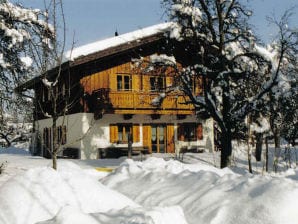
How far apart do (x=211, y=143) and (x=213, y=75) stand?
8.30m

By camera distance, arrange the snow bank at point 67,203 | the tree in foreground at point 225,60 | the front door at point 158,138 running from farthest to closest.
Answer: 1. the front door at point 158,138
2. the tree in foreground at point 225,60
3. the snow bank at point 67,203

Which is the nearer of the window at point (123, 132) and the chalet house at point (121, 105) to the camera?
the chalet house at point (121, 105)

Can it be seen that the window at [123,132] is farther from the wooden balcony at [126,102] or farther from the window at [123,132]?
the wooden balcony at [126,102]

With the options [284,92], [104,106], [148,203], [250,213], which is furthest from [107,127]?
[250,213]

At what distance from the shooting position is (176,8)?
18406 mm

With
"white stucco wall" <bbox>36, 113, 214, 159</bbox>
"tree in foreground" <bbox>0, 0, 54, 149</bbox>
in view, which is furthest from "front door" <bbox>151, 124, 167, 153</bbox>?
"tree in foreground" <bbox>0, 0, 54, 149</bbox>

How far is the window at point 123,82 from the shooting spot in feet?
79.1

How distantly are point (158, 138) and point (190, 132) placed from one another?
234cm

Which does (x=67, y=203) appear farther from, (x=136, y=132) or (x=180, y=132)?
(x=180, y=132)

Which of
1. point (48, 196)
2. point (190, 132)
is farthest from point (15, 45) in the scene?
point (190, 132)

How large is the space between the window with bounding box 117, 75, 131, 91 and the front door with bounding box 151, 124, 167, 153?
9.07ft

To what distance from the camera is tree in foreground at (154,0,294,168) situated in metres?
18.3

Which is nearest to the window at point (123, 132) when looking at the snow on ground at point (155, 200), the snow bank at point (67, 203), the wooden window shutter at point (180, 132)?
the wooden window shutter at point (180, 132)

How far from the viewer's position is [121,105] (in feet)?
73.6
